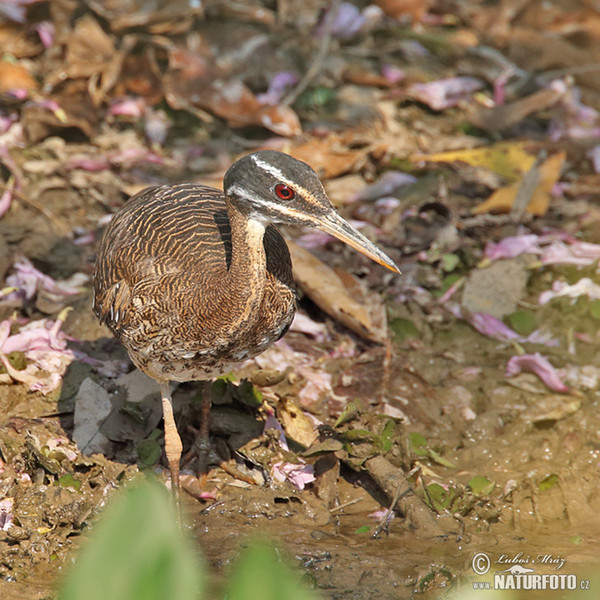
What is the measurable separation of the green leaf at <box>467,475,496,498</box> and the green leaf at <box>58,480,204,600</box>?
400 cm

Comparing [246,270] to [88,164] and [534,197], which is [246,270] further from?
[534,197]

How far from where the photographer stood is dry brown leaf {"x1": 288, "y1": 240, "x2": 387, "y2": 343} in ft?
19.5

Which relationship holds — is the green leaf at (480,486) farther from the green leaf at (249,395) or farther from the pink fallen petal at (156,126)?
the pink fallen petal at (156,126)

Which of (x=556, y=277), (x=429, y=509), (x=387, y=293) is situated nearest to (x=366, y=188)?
(x=387, y=293)

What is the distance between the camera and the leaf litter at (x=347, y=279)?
4980mm

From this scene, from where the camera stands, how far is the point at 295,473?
5160 millimetres

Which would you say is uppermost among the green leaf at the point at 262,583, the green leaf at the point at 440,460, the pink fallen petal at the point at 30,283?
the green leaf at the point at 262,583

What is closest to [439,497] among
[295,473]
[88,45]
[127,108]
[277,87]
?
[295,473]

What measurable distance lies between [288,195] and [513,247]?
3.08m

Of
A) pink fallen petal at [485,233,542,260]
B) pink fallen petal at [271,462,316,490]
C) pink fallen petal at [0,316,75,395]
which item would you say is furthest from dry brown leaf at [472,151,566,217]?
pink fallen petal at [0,316,75,395]

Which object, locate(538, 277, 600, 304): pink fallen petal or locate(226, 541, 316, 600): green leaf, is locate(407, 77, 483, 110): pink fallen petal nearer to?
locate(538, 277, 600, 304): pink fallen petal

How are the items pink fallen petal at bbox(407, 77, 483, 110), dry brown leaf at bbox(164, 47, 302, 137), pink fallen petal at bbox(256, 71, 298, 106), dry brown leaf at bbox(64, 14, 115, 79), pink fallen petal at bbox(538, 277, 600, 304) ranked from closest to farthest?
pink fallen petal at bbox(538, 277, 600, 304)
dry brown leaf at bbox(164, 47, 302, 137)
dry brown leaf at bbox(64, 14, 115, 79)
pink fallen petal at bbox(256, 71, 298, 106)
pink fallen petal at bbox(407, 77, 483, 110)

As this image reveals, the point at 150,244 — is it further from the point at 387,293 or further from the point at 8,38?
the point at 8,38

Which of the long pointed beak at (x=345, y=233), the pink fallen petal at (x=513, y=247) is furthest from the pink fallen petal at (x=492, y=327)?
the long pointed beak at (x=345, y=233)
